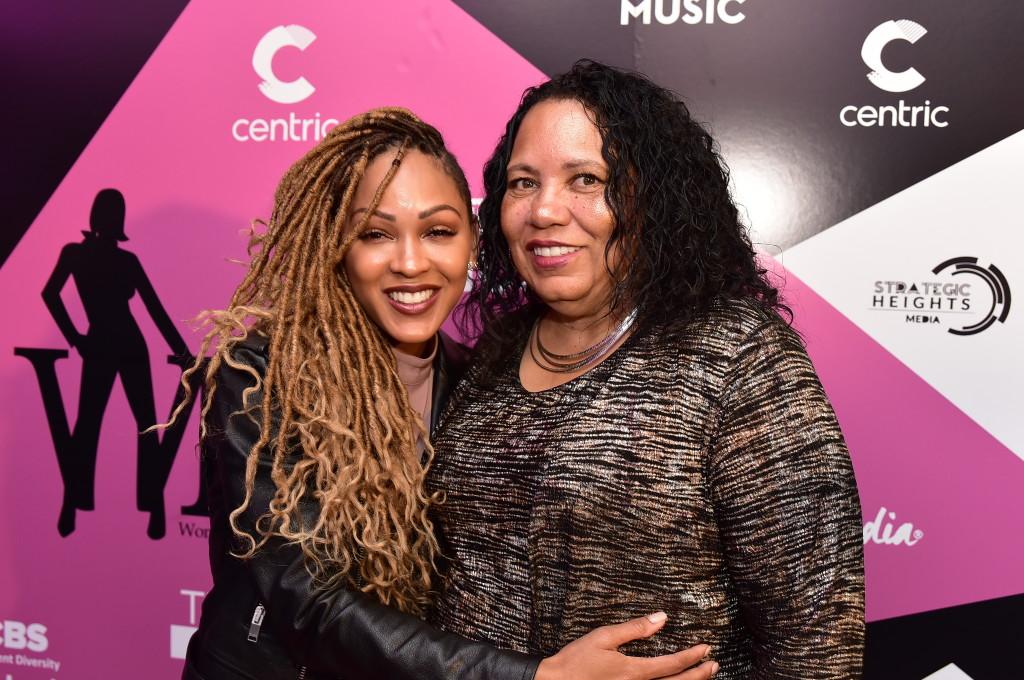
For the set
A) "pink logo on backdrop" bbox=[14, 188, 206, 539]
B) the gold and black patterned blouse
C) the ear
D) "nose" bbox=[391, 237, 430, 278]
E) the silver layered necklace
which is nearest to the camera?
the gold and black patterned blouse

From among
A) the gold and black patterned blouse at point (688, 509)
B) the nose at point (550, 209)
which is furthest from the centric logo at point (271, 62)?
the gold and black patterned blouse at point (688, 509)

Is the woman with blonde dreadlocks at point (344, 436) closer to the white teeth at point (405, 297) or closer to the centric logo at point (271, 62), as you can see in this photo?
the white teeth at point (405, 297)

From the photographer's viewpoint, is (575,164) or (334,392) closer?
(575,164)

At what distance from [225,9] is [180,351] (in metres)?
1.13

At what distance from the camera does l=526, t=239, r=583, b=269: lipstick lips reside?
65.1 inches

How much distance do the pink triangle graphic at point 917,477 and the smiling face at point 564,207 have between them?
114 cm

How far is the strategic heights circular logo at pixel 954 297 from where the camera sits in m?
2.49

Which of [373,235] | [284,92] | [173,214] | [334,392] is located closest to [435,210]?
[373,235]

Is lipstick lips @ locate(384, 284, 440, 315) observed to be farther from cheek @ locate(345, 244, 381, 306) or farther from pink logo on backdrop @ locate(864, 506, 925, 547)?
pink logo on backdrop @ locate(864, 506, 925, 547)

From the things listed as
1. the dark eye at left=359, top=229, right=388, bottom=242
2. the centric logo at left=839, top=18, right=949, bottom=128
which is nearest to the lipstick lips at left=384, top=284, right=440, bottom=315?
the dark eye at left=359, top=229, right=388, bottom=242

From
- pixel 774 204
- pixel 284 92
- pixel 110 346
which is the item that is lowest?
pixel 110 346

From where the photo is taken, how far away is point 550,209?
5.34 feet

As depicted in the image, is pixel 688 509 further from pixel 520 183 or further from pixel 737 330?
pixel 520 183

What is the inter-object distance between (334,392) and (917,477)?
5.79 ft
